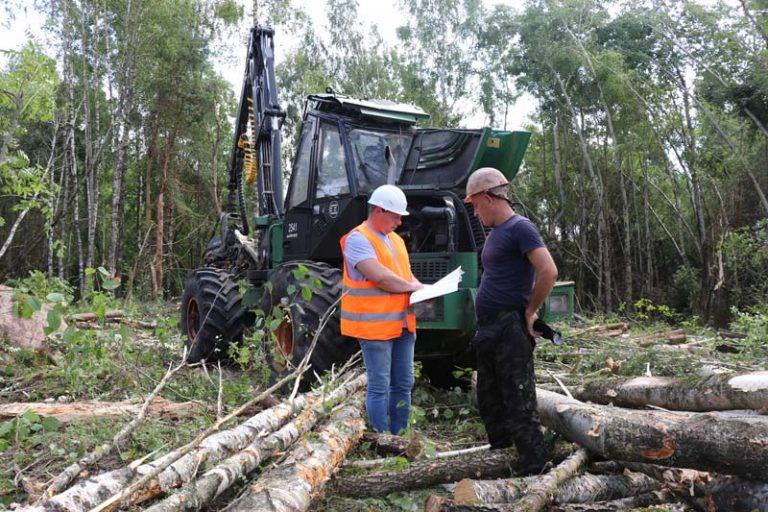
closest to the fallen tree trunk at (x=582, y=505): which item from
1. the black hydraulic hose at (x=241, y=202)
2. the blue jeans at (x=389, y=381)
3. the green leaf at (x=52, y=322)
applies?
the blue jeans at (x=389, y=381)

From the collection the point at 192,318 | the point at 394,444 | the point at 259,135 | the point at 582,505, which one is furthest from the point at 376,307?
the point at 192,318

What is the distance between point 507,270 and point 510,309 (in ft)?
0.75

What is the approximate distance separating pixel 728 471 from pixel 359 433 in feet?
6.54

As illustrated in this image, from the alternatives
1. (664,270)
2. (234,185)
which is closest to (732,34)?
(664,270)

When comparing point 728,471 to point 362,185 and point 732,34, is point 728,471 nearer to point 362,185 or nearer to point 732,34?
point 362,185

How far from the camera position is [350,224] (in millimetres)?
6340

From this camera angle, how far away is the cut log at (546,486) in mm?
3133

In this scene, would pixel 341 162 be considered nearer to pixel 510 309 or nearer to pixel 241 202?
pixel 510 309

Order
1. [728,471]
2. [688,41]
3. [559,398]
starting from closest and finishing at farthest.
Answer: [728,471], [559,398], [688,41]

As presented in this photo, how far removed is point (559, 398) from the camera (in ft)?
14.2

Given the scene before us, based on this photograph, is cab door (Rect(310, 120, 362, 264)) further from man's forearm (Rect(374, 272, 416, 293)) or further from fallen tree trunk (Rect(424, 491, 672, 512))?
fallen tree trunk (Rect(424, 491, 672, 512))

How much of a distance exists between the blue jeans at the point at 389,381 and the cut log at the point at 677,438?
1.15 metres

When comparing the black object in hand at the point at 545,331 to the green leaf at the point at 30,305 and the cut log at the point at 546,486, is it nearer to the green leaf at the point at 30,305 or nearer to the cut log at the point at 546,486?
the cut log at the point at 546,486

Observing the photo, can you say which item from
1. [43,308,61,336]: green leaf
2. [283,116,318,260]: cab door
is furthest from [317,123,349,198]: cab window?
[43,308,61,336]: green leaf
